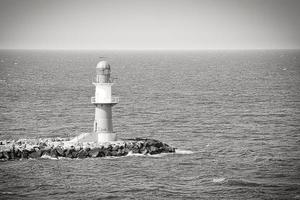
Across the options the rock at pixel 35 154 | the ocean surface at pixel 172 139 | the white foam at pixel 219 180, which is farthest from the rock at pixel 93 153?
the white foam at pixel 219 180

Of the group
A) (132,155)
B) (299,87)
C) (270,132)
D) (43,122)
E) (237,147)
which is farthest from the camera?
(299,87)

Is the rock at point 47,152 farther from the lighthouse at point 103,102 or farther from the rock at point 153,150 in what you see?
the rock at point 153,150

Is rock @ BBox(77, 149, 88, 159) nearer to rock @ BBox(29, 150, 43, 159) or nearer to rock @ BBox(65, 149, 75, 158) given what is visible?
rock @ BBox(65, 149, 75, 158)

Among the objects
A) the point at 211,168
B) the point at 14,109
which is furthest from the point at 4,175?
the point at 14,109

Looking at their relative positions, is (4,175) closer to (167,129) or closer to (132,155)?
(132,155)

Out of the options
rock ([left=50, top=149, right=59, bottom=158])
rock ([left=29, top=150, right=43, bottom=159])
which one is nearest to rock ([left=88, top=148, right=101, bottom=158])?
rock ([left=50, top=149, right=59, bottom=158])

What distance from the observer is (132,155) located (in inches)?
2056

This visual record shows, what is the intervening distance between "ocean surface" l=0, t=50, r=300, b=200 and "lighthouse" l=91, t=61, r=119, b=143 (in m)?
1.61

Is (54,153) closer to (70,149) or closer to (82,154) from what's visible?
(70,149)

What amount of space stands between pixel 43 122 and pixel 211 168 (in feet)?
85.1

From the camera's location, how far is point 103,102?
52.0m

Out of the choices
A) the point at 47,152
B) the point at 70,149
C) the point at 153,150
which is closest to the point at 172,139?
the point at 153,150

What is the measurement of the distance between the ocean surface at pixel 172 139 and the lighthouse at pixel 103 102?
1.61 metres

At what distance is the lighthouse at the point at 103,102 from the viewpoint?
51688 millimetres
